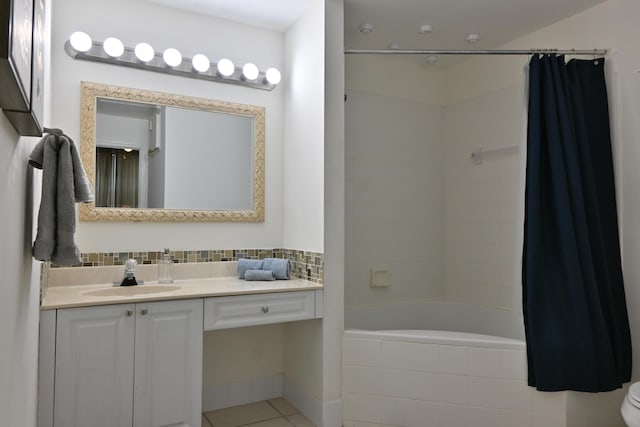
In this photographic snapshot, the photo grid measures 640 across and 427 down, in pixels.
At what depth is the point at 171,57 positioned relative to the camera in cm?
261

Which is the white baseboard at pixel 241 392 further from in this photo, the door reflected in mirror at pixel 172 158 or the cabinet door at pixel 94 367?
the door reflected in mirror at pixel 172 158

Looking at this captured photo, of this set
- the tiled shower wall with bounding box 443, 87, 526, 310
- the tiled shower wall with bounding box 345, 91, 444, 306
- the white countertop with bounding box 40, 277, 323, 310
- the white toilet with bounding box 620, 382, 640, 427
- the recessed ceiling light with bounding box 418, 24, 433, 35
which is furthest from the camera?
the tiled shower wall with bounding box 345, 91, 444, 306

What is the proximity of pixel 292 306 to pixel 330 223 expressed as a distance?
53cm

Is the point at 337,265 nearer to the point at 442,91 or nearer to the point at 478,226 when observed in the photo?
the point at 478,226

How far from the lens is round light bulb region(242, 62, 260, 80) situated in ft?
9.29

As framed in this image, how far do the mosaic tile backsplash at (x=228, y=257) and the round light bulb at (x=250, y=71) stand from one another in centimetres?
114

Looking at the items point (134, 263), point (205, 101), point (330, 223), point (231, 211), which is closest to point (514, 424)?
point (330, 223)

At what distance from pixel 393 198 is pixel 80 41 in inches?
92.8

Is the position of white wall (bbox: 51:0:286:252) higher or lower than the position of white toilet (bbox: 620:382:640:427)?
higher

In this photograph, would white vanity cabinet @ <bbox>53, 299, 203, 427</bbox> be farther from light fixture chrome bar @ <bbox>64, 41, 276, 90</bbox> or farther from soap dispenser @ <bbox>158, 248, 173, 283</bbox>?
light fixture chrome bar @ <bbox>64, 41, 276, 90</bbox>

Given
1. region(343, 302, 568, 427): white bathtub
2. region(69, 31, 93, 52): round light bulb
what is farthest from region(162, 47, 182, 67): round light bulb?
region(343, 302, 568, 427): white bathtub

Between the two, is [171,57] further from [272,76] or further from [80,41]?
[272,76]

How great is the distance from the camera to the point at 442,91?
375 cm

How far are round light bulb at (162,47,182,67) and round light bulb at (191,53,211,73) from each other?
0.10m
